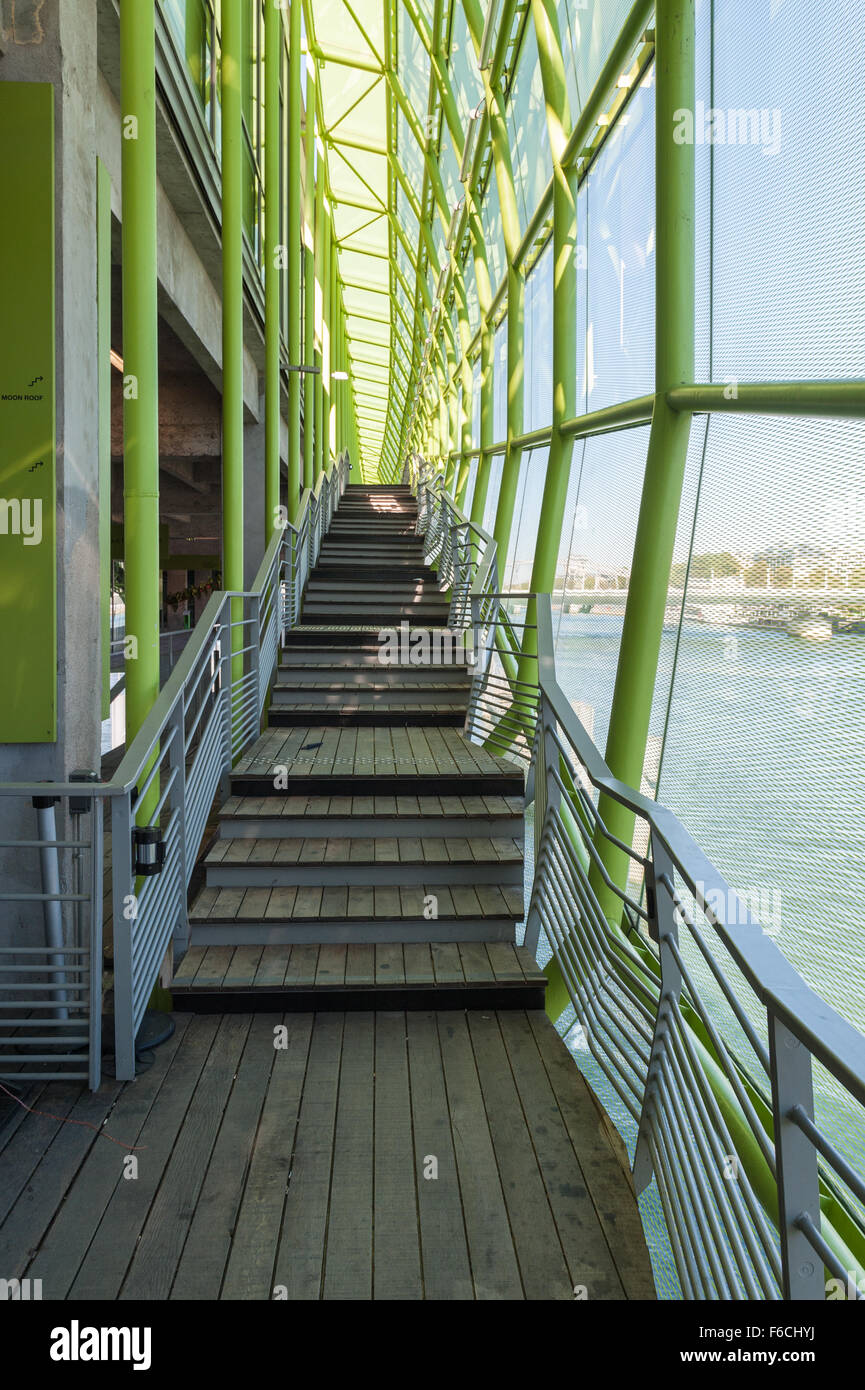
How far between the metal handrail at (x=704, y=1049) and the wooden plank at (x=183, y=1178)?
1.24 meters

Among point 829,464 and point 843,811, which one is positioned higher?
point 829,464

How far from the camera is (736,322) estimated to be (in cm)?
352

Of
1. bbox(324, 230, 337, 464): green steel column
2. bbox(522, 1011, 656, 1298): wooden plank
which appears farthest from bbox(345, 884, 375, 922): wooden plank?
bbox(324, 230, 337, 464): green steel column

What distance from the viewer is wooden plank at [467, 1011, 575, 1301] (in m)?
2.17

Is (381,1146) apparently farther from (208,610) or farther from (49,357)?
(49,357)

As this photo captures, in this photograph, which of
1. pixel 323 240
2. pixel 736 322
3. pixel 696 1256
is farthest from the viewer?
pixel 323 240

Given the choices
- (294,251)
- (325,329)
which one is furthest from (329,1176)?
(325,329)

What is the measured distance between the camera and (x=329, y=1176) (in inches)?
99.3

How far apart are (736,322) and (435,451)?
22.2 meters

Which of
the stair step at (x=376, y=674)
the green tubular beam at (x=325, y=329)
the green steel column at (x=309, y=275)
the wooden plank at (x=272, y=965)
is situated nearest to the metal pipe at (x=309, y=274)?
the green steel column at (x=309, y=275)

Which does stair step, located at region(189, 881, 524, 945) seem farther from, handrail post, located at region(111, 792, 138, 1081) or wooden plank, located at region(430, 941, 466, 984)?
handrail post, located at region(111, 792, 138, 1081)

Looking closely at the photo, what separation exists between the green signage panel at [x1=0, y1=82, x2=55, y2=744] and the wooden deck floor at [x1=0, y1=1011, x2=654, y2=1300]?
4.64 feet

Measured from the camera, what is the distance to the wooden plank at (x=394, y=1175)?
2164mm

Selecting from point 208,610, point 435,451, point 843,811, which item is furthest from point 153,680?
point 435,451
